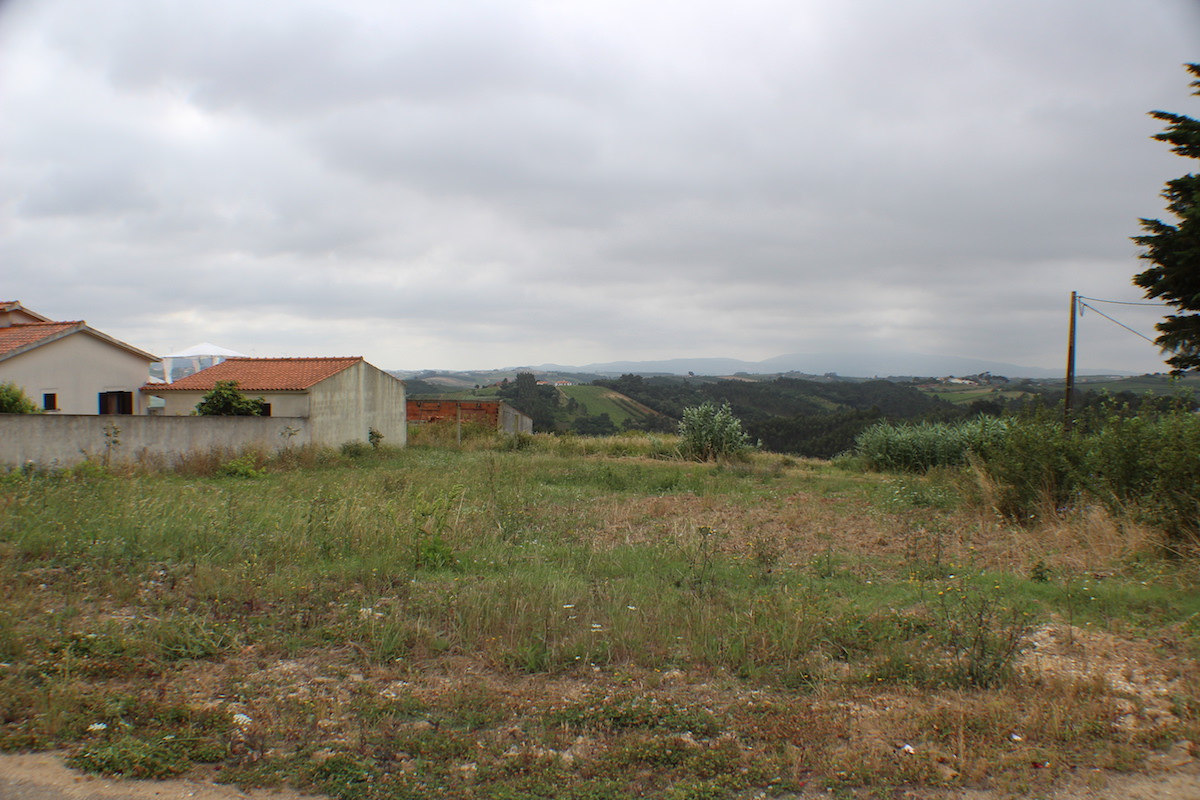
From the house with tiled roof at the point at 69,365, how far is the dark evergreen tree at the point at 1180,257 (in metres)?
26.5

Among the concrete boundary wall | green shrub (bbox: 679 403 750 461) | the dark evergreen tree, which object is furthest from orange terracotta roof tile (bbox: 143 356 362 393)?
the dark evergreen tree

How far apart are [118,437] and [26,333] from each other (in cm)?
1027

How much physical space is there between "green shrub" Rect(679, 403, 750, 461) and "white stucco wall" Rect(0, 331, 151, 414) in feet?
69.3

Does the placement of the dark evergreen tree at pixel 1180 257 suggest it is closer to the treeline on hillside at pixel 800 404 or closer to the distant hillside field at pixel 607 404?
the treeline on hillside at pixel 800 404

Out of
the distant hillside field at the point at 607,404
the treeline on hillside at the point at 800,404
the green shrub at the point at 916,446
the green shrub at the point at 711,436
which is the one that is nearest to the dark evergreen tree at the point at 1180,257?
the green shrub at the point at 916,446

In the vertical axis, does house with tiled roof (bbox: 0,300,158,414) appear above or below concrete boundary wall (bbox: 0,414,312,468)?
above

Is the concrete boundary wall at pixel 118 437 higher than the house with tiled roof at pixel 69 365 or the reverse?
the reverse

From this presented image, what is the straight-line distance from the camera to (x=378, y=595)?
5867mm

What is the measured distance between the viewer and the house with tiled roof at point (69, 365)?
20516 millimetres

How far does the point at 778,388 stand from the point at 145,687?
82.4 meters

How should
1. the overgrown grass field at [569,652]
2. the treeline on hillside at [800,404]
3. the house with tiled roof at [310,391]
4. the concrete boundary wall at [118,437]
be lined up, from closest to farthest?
1. the overgrown grass field at [569,652]
2. the concrete boundary wall at [118,437]
3. the house with tiled roof at [310,391]
4. the treeline on hillside at [800,404]

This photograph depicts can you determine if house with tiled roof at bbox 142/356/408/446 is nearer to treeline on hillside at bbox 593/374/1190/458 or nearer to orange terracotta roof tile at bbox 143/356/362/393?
orange terracotta roof tile at bbox 143/356/362/393

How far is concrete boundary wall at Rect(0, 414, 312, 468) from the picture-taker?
46.0 feet

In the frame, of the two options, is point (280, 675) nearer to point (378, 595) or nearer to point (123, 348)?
point (378, 595)
